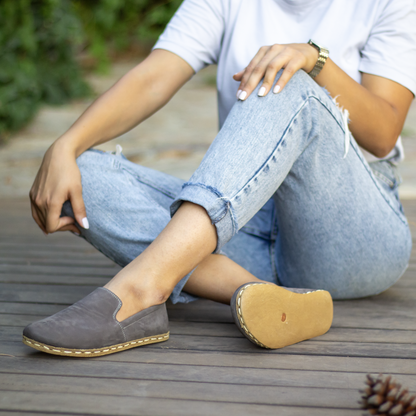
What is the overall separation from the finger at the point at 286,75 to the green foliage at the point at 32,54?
356 cm

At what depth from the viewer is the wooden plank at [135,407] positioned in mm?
837

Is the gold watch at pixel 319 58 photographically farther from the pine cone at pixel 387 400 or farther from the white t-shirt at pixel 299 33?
the pine cone at pixel 387 400

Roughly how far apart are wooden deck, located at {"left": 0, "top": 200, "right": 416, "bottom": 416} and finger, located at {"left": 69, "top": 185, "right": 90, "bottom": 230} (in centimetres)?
28

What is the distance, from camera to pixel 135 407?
0.85 m

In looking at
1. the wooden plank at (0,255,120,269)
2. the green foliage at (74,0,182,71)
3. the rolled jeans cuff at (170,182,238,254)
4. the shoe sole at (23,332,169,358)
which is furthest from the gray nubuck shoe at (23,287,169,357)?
the green foliage at (74,0,182,71)

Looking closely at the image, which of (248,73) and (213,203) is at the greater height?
(248,73)

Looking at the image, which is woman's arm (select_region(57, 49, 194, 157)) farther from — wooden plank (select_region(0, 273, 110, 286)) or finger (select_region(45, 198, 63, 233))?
wooden plank (select_region(0, 273, 110, 286))

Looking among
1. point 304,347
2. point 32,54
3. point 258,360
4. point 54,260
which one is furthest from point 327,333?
point 32,54

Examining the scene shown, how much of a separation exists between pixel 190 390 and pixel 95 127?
713 mm

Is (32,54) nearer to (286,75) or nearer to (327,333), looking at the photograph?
(286,75)

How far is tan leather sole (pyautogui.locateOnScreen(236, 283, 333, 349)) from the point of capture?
39.3 inches

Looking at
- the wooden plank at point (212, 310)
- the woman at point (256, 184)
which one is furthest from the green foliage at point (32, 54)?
the woman at point (256, 184)

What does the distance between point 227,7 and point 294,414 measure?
1.13 metres

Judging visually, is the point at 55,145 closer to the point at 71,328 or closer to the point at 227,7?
the point at 71,328
